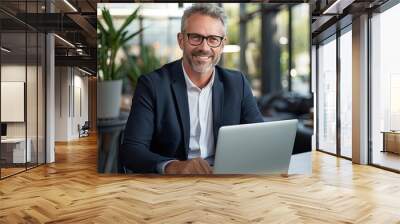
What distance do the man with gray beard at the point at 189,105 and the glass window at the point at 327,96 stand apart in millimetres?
4403

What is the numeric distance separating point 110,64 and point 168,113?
1.15m

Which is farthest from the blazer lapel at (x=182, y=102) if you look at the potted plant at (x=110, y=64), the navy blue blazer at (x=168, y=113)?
the potted plant at (x=110, y=64)

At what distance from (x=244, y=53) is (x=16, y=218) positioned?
3663 mm

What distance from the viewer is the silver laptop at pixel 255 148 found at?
17.0ft

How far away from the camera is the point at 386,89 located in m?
7.23

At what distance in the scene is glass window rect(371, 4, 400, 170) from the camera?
22.8 feet

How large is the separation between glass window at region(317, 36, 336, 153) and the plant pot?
5461 mm

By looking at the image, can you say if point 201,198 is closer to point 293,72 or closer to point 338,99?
point 293,72

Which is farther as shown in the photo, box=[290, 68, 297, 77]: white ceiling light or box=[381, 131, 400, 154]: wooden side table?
box=[381, 131, 400, 154]: wooden side table

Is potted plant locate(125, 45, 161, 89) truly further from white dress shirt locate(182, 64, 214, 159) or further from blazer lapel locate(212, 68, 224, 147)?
blazer lapel locate(212, 68, 224, 147)

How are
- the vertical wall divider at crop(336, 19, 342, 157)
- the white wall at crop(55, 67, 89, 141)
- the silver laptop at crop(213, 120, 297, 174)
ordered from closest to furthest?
the silver laptop at crop(213, 120, 297, 174), the vertical wall divider at crop(336, 19, 342, 157), the white wall at crop(55, 67, 89, 141)

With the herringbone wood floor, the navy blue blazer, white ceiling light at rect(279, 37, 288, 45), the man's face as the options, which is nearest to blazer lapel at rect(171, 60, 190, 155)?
the navy blue blazer

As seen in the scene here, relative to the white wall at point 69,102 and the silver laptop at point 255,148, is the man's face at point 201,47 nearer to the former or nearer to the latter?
the silver laptop at point 255,148

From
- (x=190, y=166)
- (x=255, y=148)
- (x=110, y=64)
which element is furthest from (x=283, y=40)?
(x=110, y=64)
